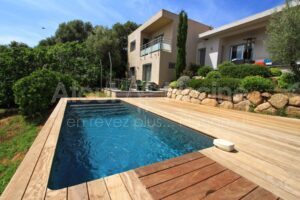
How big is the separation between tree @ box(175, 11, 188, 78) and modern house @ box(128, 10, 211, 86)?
1002 millimetres

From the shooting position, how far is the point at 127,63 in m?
20.6

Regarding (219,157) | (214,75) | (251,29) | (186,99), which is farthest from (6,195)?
(251,29)

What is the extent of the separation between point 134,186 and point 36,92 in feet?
27.7

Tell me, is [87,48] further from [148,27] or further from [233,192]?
[233,192]

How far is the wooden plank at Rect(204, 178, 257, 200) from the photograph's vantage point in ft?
5.87

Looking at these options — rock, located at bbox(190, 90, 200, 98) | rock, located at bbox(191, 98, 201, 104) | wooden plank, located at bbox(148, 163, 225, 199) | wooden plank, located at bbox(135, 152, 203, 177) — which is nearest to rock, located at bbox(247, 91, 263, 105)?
rock, located at bbox(191, 98, 201, 104)

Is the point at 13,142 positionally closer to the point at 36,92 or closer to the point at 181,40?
the point at 36,92

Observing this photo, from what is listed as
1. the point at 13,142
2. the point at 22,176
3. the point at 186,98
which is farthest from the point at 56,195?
the point at 186,98

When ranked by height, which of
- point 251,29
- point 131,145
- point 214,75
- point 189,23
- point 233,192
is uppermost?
point 189,23

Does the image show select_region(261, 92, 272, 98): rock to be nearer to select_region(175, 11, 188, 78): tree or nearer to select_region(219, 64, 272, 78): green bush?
select_region(219, 64, 272, 78): green bush

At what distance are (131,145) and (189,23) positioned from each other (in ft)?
43.1

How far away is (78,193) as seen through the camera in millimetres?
1766

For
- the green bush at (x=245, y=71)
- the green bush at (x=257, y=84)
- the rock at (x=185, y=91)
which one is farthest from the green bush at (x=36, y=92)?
the green bush at (x=245, y=71)

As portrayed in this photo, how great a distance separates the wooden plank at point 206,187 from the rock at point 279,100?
17.4ft
